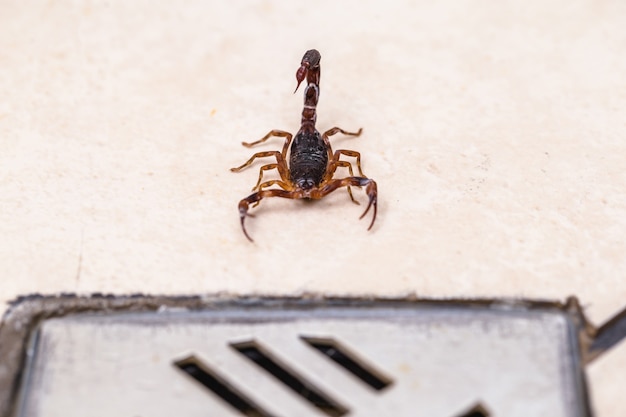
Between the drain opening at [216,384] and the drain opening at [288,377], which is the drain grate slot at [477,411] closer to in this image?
the drain opening at [288,377]

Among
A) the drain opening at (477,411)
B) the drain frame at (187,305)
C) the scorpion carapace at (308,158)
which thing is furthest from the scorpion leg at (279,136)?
the drain opening at (477,411)

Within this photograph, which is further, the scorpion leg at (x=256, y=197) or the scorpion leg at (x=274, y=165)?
the scorpion leg at (x=274, y=165)

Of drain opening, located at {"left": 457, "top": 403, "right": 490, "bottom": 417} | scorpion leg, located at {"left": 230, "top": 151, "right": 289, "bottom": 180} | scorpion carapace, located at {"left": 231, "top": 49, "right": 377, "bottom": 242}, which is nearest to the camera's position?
drain opening, located at {"left": 457, "top": 403, "right": 490, "bottom": 417}

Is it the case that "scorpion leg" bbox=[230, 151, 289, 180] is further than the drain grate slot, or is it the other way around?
"scorpion leg" bbox=[230, 151, 289, 180]

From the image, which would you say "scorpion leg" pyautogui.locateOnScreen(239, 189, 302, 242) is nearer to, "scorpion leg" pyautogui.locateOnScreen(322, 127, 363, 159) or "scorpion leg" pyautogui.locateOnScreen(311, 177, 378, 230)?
"scorpion leg" pyautogui.locateOnScreen(311, 177, 378, 230)

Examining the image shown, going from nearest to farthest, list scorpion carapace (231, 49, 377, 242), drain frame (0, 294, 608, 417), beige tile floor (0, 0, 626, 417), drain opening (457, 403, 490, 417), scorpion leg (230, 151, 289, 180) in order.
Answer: drain opening (457, 403, 490, 417), drain frame (0, 294, 608, 417), beige tile floor (0, 0, 626, 417), scorpion carapace (231, 49, 377, 242), scorpion leg (230, 151, 289, 180)

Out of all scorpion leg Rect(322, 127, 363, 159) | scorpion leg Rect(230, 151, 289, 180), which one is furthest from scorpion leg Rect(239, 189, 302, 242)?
scorpion leg Rect(322, 127, 363, 159)

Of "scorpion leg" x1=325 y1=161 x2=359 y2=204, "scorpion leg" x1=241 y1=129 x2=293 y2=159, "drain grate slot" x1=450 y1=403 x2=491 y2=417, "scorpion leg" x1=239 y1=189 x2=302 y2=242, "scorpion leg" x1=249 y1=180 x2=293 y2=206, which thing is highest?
"scorpion leg" x1=241 y1=129 x2=293 y2=159

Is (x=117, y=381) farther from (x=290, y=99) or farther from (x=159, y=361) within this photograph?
(x=290, y=99)
